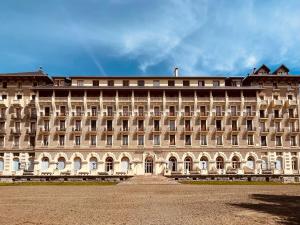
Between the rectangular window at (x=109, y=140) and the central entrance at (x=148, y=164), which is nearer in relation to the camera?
the central entrance at (x=148, y=164)

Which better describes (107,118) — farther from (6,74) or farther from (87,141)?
(6,74)

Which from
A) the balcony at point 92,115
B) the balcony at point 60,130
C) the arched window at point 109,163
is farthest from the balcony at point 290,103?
the balcony at point 60,130

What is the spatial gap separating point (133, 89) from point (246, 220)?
47.0 meters

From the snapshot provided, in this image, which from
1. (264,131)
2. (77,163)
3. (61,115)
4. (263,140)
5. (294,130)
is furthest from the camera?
(294,130)

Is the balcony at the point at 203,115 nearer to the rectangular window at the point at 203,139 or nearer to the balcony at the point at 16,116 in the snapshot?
the rectangular window at the point at 203,139

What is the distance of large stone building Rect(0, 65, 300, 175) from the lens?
191 ft

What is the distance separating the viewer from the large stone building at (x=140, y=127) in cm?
5812

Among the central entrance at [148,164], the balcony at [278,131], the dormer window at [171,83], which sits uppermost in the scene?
the dormer window at [171,83]

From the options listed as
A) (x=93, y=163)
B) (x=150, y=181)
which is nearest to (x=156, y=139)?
(x=93, y=163)

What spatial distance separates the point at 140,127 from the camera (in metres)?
59.3

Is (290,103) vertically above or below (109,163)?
above

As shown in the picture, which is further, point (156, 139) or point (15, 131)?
point (15, 131)

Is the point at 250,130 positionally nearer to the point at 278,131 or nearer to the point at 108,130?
the point at 278,131

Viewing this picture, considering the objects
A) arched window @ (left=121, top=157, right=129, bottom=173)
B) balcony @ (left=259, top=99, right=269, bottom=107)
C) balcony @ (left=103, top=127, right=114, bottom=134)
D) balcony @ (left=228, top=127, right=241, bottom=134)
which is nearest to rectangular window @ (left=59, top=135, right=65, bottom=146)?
balcony @ (left=103, top=127, right=114, bottom=134)
